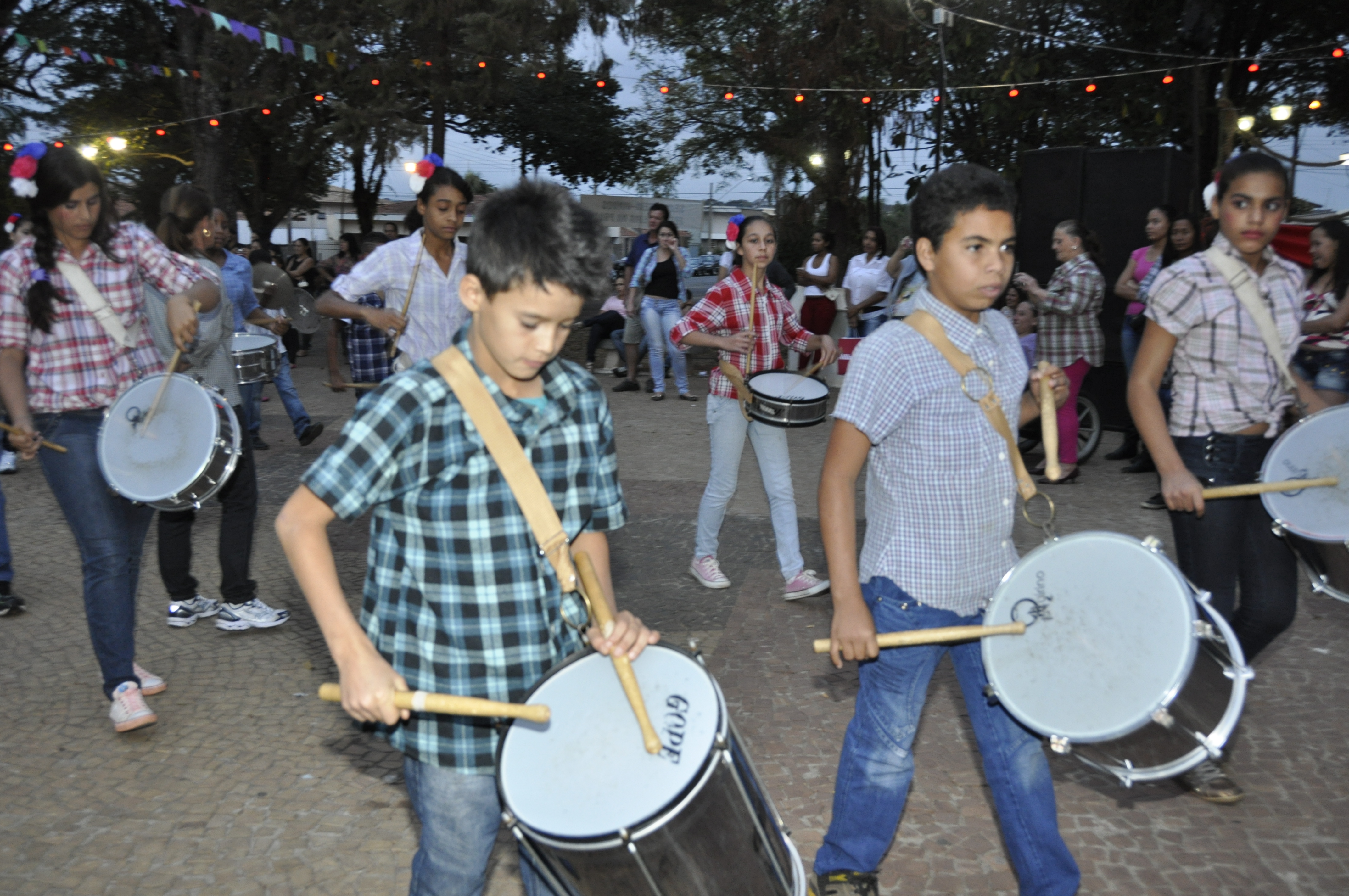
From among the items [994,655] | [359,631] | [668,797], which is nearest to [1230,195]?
[994,655]

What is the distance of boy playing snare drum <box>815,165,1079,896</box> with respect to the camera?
2512 millimetres

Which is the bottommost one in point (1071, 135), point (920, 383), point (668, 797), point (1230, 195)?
point (668, 797)

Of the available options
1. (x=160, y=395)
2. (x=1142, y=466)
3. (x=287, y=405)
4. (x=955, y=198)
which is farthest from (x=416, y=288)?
(x=1142, y=466)

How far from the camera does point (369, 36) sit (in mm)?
19781

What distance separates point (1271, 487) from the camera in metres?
3.08

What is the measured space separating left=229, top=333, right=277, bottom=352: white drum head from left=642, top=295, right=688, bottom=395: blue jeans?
5.33 m

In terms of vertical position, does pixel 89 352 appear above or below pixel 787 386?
above

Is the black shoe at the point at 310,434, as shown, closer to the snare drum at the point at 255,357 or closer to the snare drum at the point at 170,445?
the snare drum at the point at 255,357

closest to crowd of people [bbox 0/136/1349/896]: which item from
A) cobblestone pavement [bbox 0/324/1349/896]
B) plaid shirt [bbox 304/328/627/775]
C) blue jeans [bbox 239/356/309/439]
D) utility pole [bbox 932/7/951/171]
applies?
plaid shirt [bbox 304/328/627/775]

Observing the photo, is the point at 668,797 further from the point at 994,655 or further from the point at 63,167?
the point at 63,167

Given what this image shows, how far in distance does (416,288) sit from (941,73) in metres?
12.2

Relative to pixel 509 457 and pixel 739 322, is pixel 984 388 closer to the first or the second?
pixel 509 457

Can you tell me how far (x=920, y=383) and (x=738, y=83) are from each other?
2057 cm

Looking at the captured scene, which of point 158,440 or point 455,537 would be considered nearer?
point 455,537
